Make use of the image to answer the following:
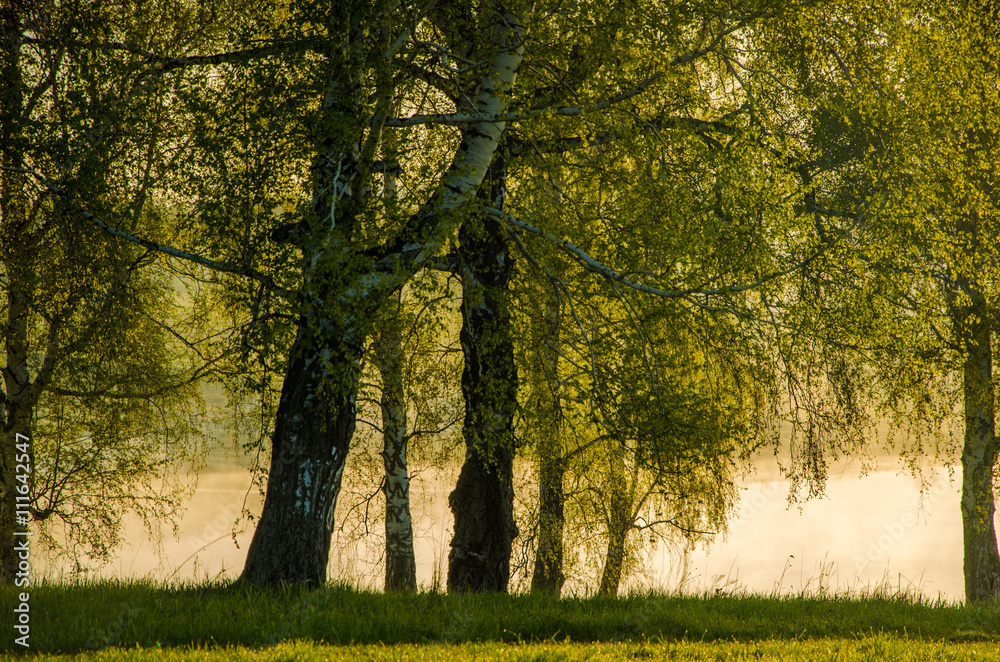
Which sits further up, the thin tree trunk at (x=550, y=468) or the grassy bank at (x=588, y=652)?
the thin tree trunk at (x=550, y=468)

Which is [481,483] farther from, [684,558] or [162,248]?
[684,558]

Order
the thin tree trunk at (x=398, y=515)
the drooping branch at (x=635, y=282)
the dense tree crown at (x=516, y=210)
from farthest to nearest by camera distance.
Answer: the thin tree trunk at (x=398, y=515)
the drooping branch at (x=635, y=282)
the dense tree crown at (x=516, y=210)

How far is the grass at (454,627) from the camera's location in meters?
6.04

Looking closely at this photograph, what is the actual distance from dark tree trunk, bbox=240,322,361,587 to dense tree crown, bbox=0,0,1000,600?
3cm

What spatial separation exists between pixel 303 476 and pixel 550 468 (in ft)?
15.9

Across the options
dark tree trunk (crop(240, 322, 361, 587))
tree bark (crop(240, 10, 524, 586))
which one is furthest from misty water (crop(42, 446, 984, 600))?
tree bark (crop(240, 10, 524, 586))

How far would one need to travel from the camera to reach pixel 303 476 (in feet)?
24.6

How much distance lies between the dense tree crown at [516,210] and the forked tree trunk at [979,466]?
0.31m

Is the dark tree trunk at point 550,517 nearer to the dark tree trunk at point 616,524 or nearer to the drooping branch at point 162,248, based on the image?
the dark tree trunk at point 616,524

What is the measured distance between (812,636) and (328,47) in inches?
296

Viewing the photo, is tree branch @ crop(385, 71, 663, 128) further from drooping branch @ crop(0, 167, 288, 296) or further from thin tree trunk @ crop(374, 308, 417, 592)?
thin tree trunk @ crop(374, 308, 417, 592)

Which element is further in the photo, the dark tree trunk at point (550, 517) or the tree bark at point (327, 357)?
the dark tree trunk at point (550, 517)

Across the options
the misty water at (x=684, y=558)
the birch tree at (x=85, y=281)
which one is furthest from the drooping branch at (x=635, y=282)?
the birch tree at (x=85, y=281)

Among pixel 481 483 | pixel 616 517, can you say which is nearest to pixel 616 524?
pixel 616 517
